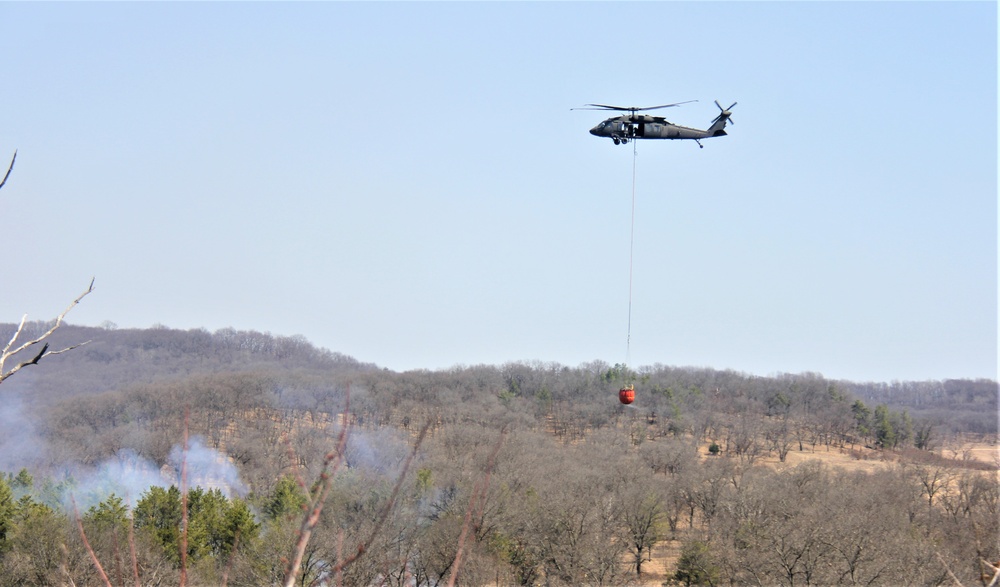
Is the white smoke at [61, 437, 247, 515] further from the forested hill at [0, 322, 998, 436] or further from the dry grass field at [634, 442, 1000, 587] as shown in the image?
the dry grass field at [634, 442, 1000, 587]

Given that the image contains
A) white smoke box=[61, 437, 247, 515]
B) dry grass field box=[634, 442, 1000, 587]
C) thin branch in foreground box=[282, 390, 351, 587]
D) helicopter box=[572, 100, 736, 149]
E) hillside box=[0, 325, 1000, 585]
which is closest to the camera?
thin branch in foreground box=[282, 390, 351, 587]

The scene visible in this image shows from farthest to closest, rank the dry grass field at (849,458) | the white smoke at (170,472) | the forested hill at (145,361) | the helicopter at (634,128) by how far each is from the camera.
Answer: the forested hill at (145,361)
the dry grass field at (849,458)
the white smoke at (170,472)
the helicopter at (634,128)

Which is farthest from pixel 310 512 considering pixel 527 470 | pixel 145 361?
pixel 145 361

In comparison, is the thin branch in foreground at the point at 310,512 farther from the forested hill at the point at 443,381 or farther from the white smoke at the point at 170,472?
the forested hill at the point at 443,381

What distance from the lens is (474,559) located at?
121 feet

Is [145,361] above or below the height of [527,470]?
above

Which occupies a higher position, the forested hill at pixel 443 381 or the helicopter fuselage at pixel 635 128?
the helicopter fuselage at pixel 635 128

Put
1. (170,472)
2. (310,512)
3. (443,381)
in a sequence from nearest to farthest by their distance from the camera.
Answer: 1. (310,512)
2. (170,472)
3. (443,381)

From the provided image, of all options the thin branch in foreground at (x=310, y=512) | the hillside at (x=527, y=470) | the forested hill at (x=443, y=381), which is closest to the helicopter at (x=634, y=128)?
the hillside at (x=527, y=470)

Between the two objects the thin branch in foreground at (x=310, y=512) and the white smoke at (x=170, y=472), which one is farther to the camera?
the white smoke at (x=170, y=472)

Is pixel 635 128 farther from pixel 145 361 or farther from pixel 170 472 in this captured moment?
pixel 145 361

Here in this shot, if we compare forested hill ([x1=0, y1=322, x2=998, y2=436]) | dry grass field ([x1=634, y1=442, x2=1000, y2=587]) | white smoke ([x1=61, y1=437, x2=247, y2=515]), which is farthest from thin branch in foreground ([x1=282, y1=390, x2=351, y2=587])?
forested hill ([x1=0, y1=322, x2=998, y2=436])

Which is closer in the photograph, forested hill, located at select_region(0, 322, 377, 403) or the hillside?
the hillside

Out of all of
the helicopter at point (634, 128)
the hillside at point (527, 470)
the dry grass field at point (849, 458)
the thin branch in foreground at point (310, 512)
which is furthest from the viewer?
the dry grass field at point (849, 458)
